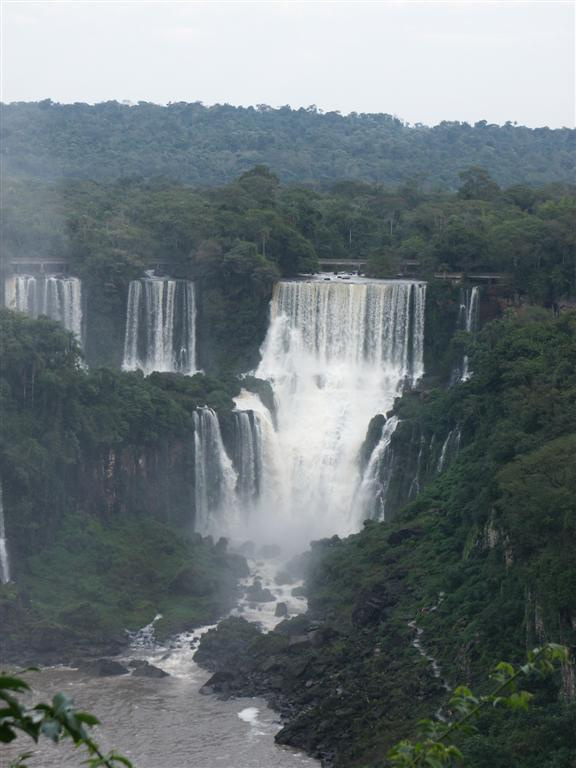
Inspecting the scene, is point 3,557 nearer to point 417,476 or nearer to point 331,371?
point 417,476

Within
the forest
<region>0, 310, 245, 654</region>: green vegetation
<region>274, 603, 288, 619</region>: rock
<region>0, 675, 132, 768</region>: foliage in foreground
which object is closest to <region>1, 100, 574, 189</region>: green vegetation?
the forest

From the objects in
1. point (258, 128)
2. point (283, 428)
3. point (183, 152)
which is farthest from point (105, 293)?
point (258, 128)

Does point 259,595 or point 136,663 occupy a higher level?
point 259,595

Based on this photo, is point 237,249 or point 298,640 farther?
point 237,249

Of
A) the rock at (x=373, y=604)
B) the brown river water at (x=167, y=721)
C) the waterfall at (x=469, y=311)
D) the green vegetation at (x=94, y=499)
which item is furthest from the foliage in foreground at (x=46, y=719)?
the waterfall at (x=469, y=311)

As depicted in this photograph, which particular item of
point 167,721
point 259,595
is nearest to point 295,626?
point 259,595
